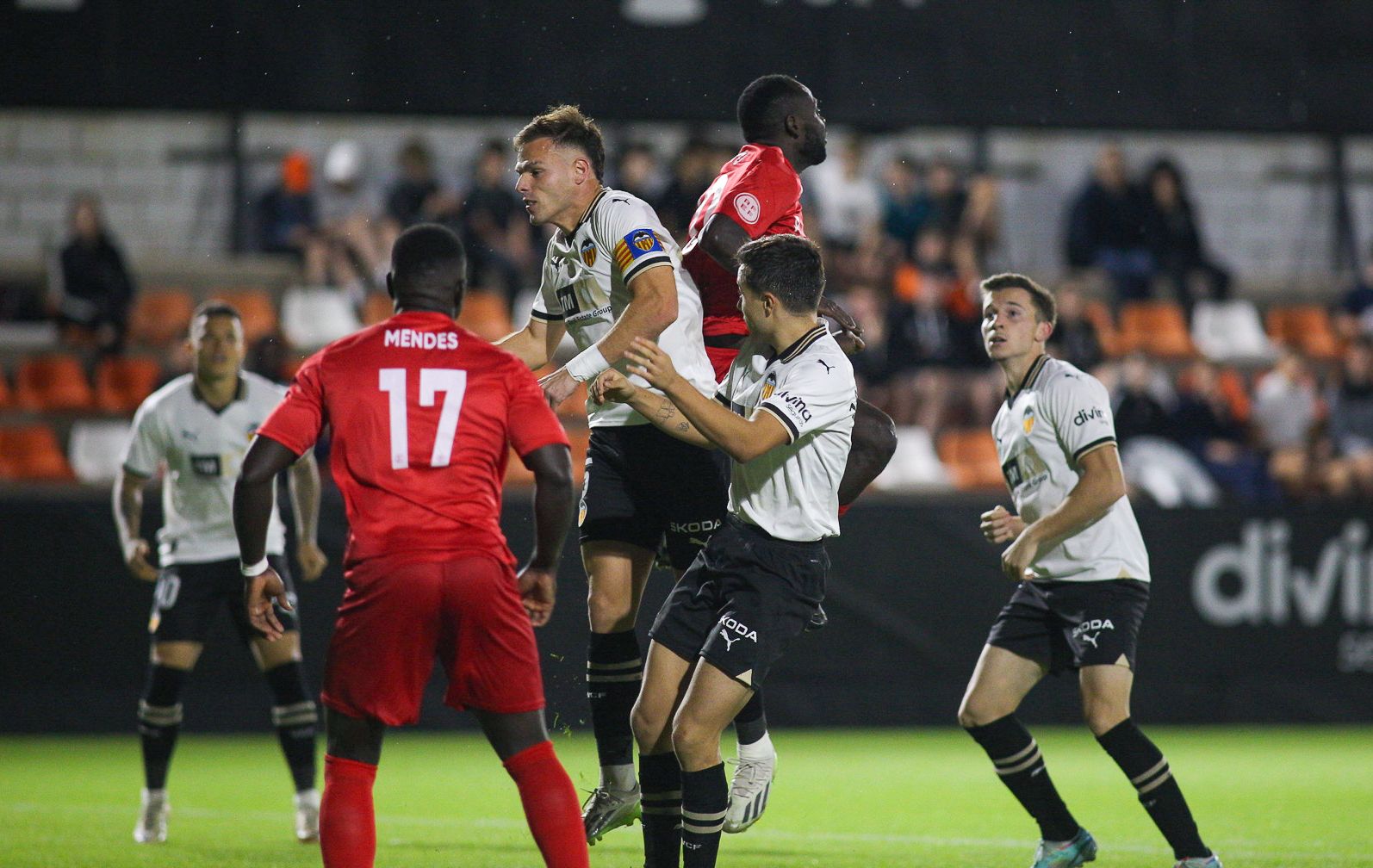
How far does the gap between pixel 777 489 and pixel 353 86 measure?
4736mm

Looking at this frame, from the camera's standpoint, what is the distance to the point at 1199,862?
6121 millimetres

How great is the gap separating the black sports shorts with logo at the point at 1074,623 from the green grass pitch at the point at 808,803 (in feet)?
2.98

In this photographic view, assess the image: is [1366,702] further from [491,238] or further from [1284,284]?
[491,238]

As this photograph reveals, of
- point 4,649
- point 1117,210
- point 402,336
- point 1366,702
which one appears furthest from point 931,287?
point 402,336

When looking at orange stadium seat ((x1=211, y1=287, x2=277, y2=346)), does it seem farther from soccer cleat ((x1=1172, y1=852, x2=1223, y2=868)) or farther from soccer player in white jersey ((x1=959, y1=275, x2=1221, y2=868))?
soccer cleat ((x1=1172, y1=852, x2=1223, y2=868))

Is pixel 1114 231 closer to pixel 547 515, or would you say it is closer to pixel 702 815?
pixel 702 815

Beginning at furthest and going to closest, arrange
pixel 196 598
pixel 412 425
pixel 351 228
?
pixel 351 228
pixel 196 598
pixel 412 425

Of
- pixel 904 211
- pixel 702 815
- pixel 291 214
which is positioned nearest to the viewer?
pixel 702 815

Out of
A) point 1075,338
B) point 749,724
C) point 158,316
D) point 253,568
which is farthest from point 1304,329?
point 253,568

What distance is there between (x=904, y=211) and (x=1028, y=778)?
1033 cm

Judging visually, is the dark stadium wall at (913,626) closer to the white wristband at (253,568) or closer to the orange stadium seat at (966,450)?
the orange stadium seat at (966,450)

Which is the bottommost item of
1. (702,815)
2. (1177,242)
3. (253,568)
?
(702,815)

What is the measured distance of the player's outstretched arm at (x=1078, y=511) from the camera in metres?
6.16

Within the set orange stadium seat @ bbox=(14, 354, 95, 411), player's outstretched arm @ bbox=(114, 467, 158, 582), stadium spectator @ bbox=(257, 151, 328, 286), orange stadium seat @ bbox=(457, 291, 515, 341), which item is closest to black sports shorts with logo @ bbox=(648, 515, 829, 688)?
player's outstretched arm @ bbox=(114, 467, 158, 582)
